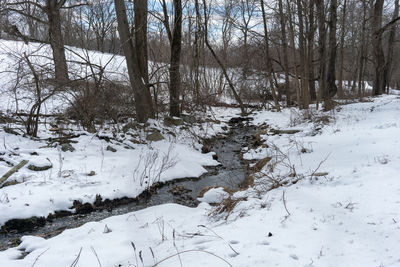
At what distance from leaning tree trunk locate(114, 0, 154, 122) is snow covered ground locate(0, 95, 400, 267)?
4589mm

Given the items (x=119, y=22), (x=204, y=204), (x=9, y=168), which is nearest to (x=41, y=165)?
(x=9, y=168)

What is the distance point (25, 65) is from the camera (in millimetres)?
7223

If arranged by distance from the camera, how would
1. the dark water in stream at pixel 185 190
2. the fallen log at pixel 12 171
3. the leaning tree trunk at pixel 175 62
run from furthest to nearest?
the leaning tree trunk at pixel 175 62 < the fallen log at pixel 12 171 < the dark water in stream at pixel 185 190

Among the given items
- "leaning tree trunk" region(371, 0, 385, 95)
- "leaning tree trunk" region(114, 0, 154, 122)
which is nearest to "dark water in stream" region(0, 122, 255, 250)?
"leaning tree trunk" region(114, 0, 154, 122)

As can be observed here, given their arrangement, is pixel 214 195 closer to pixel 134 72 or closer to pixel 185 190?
pixel 185 190

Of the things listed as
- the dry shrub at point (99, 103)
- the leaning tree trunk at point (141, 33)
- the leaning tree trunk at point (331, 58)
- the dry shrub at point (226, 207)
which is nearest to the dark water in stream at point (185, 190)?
the dry shrub at point (226, 207)

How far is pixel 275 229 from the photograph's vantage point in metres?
3.12

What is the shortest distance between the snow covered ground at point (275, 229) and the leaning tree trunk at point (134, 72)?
4.59 metres

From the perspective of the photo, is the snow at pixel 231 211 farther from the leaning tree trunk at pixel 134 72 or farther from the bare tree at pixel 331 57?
the bare tree at pixel 331 57

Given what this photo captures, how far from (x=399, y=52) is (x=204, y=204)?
123 feet

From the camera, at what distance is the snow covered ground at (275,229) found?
2.59 metres

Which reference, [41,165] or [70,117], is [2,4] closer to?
[70,117]

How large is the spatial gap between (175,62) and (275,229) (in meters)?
8.95

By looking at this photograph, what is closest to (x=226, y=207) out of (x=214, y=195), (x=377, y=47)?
(x=214, y=195)
